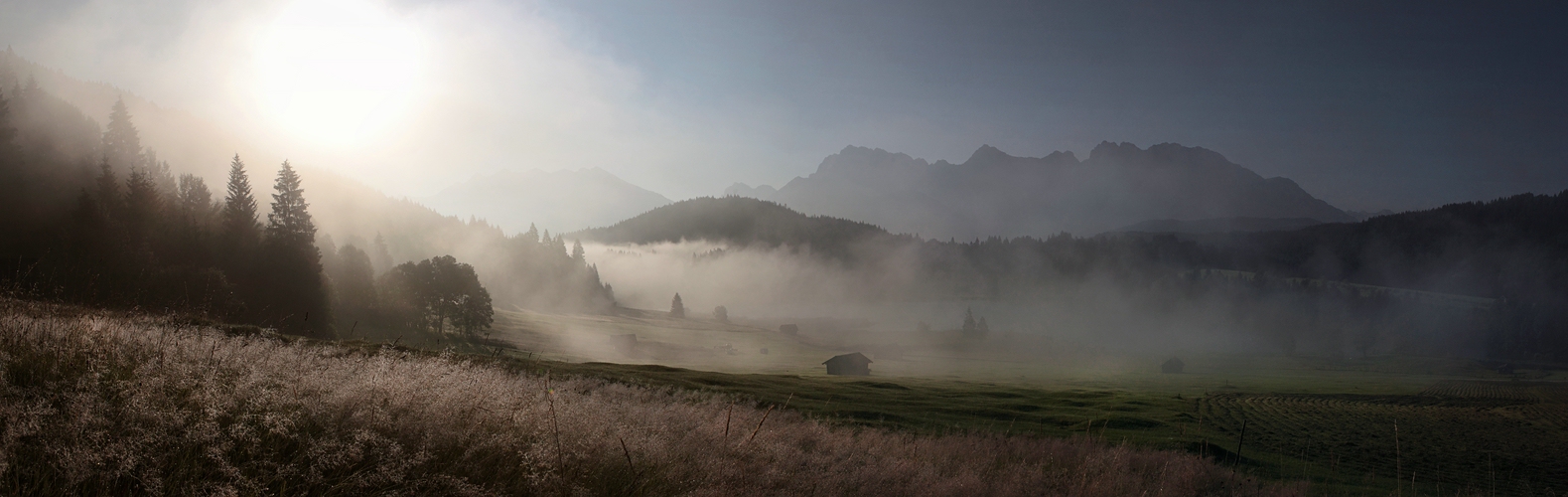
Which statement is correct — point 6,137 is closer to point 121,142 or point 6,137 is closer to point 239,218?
point 121,142

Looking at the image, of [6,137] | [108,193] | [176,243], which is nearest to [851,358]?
[176,243]

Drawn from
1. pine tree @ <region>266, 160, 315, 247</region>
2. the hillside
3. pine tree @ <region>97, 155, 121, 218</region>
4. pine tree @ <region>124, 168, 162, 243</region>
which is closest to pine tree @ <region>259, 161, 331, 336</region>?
pine tree @ <region>266, 160, 315, 247</region>

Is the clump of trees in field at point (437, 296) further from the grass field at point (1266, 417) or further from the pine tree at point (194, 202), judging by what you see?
the pine tree at point (194, 202)

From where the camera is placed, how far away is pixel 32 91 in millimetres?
70812

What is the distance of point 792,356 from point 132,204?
91597 mm

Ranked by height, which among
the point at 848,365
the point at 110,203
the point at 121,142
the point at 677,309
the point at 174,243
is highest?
the point at 121,142

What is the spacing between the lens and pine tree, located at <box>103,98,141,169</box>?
212 feet

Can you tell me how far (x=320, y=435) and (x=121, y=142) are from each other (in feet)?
307

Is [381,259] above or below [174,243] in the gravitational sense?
above

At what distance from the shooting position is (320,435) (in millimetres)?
5066

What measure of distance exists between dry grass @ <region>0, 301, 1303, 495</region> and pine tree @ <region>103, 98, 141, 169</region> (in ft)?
272

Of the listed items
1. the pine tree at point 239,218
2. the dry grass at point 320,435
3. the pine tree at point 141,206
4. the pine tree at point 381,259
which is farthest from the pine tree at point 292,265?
the dry grass at point 320,435

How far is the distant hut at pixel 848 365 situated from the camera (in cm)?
8625

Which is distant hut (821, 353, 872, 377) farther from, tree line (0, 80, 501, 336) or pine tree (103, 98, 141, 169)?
pine tree (103, 98, 141, 169)
